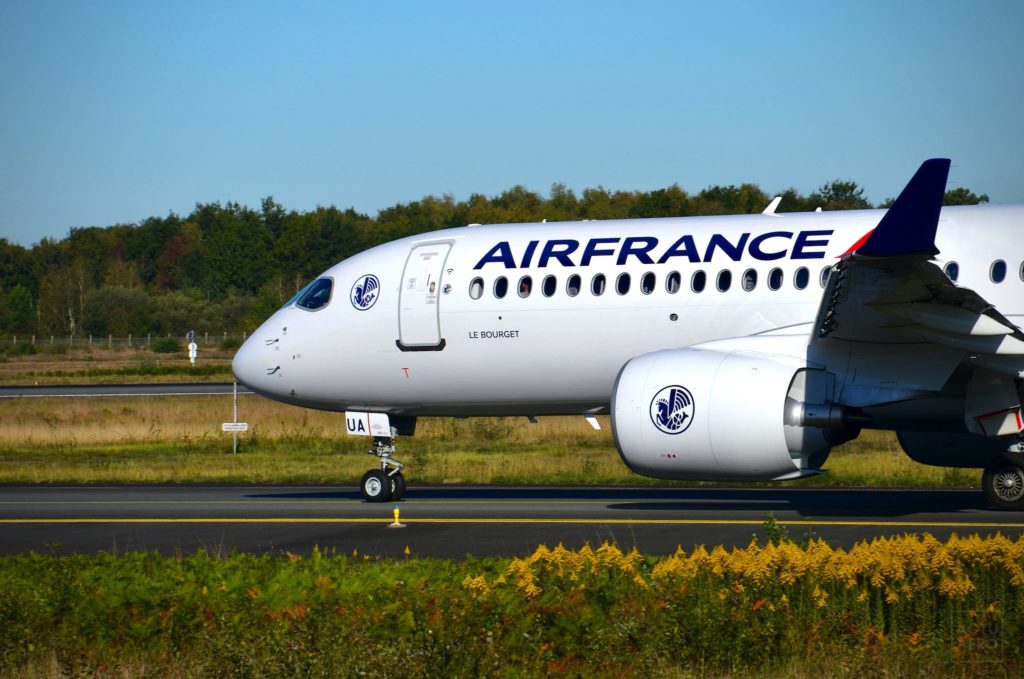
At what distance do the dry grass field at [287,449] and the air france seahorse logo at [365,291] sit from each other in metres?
5.76

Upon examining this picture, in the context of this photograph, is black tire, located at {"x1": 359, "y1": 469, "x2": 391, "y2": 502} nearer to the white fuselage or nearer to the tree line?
the white fuselage

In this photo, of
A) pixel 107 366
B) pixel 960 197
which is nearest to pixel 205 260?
pixel 107 366

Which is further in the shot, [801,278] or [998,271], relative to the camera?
[801,278]

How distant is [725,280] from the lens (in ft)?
62.0

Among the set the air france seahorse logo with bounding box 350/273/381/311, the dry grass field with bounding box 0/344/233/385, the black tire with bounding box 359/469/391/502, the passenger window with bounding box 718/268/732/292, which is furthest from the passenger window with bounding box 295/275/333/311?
the dry grass field with bounding box 0/344/233/385

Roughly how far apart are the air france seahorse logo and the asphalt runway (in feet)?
10.5

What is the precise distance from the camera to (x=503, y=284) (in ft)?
67.5

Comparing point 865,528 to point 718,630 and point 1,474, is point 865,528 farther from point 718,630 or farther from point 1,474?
point 1,474

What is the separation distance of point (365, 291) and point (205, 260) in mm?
94896

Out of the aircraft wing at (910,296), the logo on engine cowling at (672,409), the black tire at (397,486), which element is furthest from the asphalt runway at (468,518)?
the aircraft wing at (910,296)

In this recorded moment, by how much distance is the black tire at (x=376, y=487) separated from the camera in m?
21.5

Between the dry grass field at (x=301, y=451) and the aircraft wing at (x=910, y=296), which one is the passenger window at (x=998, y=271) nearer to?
the aircraft wing at (x=910, y=296)

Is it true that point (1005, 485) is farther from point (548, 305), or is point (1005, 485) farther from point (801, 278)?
point (548, 305)

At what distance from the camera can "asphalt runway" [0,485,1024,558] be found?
52.2 ft
